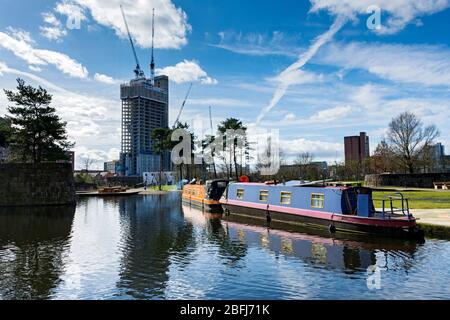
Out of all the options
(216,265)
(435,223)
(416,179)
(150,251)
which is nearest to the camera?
(216,265)

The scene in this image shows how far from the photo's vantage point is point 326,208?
25.0 m

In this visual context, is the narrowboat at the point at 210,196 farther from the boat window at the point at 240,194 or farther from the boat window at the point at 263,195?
the boat window at the point at 263,195

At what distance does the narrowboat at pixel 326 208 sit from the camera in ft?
68.4

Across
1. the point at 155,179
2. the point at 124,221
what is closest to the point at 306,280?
the point at 124,221

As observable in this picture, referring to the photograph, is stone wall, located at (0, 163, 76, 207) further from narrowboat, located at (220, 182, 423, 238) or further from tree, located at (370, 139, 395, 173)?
tree, located at (370, 139, 395, 173)

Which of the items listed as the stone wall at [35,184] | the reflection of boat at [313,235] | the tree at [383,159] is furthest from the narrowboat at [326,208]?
the tree at [383,159]

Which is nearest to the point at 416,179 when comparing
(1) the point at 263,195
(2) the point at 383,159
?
(2) the point at 383,159

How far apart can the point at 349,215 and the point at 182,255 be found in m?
10.8

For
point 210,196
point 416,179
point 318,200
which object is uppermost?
point 416,179

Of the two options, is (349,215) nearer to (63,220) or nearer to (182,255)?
(182,255)

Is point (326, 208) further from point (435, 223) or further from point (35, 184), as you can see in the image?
point (35, 184)

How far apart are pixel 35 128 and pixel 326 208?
3941cm

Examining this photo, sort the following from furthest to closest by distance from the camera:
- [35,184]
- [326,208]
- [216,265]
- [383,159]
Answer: [383,159]
[35,184]
[326,208]
[216,265]

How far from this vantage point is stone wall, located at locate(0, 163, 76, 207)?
44.6m
